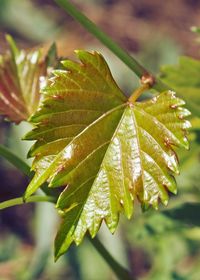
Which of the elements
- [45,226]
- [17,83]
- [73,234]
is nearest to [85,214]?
[73,234]

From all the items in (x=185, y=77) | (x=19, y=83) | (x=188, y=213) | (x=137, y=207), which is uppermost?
(x=19, y=83)

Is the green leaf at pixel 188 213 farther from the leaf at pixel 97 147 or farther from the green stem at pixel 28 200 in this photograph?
the leaf at pixel 97 147

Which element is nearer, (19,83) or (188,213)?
(19,83)

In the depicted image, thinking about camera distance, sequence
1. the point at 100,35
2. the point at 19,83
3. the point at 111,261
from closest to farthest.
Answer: the point at 100,35 < the point at 111,261 < the point at 19,83

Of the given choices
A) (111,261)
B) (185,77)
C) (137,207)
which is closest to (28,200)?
(111,261)

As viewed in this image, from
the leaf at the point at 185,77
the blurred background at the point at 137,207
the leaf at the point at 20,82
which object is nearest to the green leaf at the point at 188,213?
the blurred background at the point at 137,207

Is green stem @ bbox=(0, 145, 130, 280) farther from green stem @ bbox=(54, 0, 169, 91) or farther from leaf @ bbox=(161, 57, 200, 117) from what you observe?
leaf @ bbox=(161, 57, 200, 117)

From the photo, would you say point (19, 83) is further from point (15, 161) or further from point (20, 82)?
point (15, 161)
